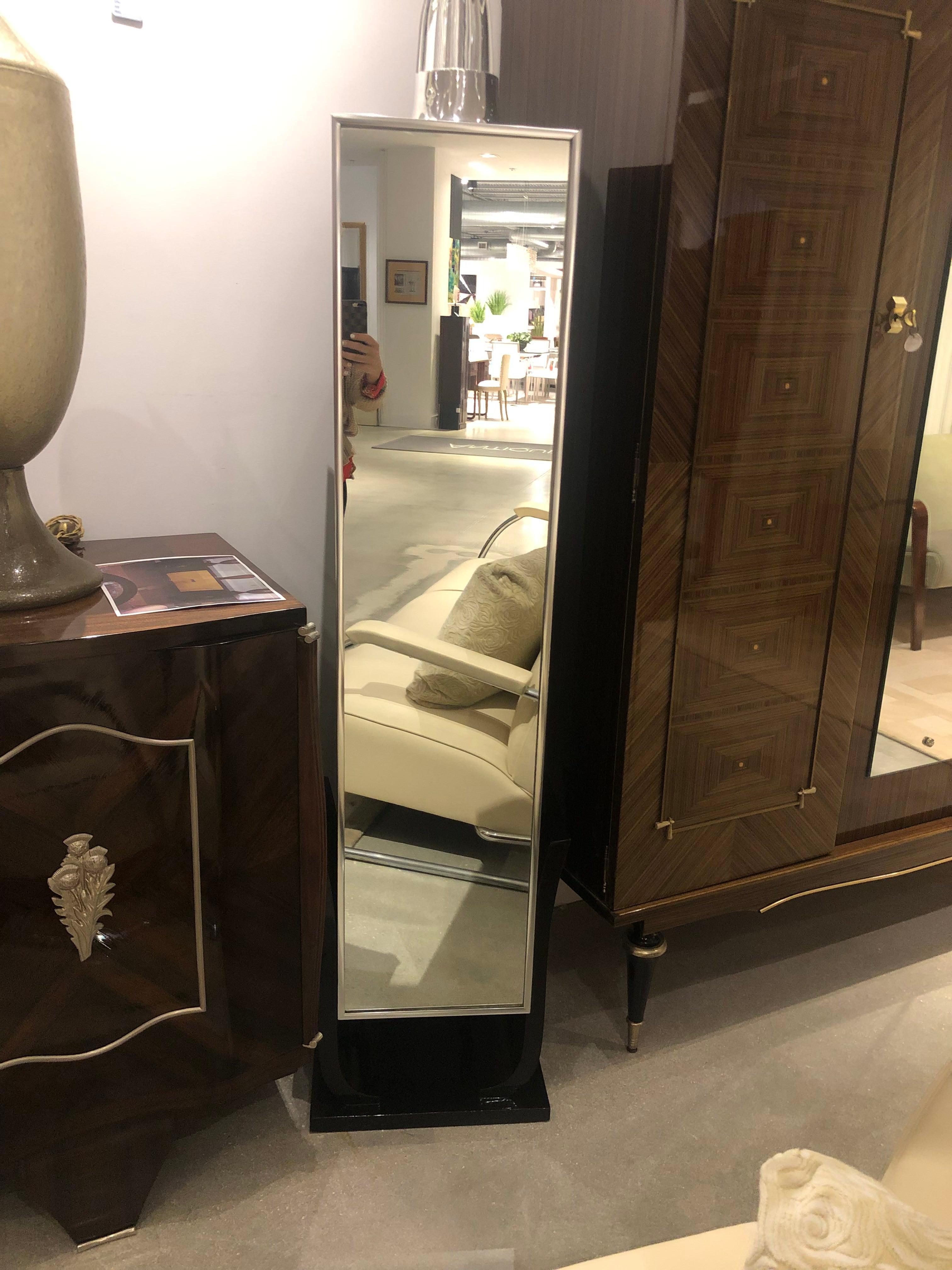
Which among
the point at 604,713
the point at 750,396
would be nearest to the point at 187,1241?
the point at 604,713

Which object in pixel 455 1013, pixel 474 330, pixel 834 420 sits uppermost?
pixel 474 330

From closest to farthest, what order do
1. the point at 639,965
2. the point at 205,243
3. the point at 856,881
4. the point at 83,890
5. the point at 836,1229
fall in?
1. the point at 836,1229
2. the point at 83,890
3. the point at 205,243
4. the point at 639,965
5. the point at 856,881

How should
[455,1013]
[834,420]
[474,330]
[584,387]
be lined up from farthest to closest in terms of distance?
[584,387], [455,1013], [834,420], [474,330]

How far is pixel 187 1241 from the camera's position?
4.54 feet

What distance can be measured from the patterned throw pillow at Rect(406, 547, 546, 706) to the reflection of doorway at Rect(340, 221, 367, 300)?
1.39ft

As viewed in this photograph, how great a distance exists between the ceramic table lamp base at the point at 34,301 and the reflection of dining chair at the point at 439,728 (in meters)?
0.42

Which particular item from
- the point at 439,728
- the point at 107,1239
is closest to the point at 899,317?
the point at 439,728

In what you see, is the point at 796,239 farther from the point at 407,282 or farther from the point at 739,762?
the point at 739,762

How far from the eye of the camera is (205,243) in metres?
1.55

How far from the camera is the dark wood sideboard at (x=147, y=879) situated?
1.13m

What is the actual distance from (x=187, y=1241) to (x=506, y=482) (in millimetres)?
1198

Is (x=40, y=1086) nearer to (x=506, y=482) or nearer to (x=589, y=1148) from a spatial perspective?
(x=589, y=1148)

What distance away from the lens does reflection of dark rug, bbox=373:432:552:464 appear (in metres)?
1.38

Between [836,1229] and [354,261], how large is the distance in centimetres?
116
